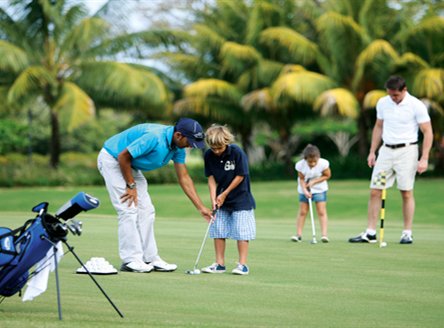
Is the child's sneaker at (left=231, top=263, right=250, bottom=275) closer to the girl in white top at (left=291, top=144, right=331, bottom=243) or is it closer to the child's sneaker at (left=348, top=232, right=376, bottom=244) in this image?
the child's sneaker at (left=348, top=232, right=376, bottom=244)

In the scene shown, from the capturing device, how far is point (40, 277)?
21.6 feet

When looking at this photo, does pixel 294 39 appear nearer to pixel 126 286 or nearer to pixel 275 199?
pixel 275 199

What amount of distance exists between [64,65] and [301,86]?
8866 millimetres

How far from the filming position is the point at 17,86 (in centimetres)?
3153

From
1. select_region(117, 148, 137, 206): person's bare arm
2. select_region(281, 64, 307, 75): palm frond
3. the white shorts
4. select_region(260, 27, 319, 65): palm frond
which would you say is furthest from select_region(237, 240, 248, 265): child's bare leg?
select_region(260, 27, 319, 65): palm frond

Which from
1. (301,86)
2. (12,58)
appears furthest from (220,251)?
(301,86)

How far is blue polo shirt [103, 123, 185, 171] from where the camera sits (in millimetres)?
8891

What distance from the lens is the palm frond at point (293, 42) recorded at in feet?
113

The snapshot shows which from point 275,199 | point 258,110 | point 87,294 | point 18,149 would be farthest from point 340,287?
point 18,149

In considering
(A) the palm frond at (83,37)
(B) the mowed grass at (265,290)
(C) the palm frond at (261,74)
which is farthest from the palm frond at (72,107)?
(B) the mowed grass at (265,290)

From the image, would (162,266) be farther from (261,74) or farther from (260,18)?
(260,18)

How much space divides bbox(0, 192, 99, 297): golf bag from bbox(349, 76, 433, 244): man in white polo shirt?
6.90 metres

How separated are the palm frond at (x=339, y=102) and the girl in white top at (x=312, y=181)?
1851cm

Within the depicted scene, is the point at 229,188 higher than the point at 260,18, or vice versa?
the point at 260,18
